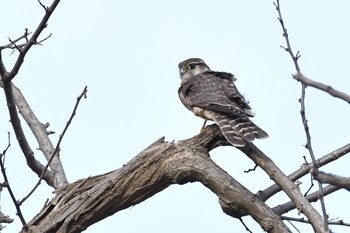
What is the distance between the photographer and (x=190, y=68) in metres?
7.36

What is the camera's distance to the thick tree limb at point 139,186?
4195mm

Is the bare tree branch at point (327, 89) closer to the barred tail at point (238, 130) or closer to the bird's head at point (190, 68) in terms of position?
the barred tail at point (238, 130)

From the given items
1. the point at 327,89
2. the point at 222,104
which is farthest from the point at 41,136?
the point at 327,89

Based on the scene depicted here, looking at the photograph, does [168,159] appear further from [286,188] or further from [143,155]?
[286,188]

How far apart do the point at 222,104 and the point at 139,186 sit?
1.57 metres

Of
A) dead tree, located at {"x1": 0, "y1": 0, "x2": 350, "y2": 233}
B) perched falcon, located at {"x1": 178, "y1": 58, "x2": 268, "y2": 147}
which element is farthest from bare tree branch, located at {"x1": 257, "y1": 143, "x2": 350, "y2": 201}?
perched falcon, located at {"x1": 178, "y1": 58, "x2": 268, "y2": 147}

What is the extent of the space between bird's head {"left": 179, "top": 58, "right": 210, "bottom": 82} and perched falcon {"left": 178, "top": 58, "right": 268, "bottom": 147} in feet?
2.30

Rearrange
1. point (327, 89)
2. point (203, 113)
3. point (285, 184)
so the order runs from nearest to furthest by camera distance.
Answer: point (327, 89) → point (285, 184) → point (203, 113)

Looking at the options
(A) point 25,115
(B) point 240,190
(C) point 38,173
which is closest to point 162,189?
(B) point 240,190

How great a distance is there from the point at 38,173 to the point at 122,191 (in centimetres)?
127

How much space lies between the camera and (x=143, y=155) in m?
4.36

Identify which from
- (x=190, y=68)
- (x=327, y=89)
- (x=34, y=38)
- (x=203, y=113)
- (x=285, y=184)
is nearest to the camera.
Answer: (x=327, y=89)

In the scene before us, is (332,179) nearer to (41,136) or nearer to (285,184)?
(285,184)

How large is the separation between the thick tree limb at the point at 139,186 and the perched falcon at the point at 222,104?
55 centimetres
